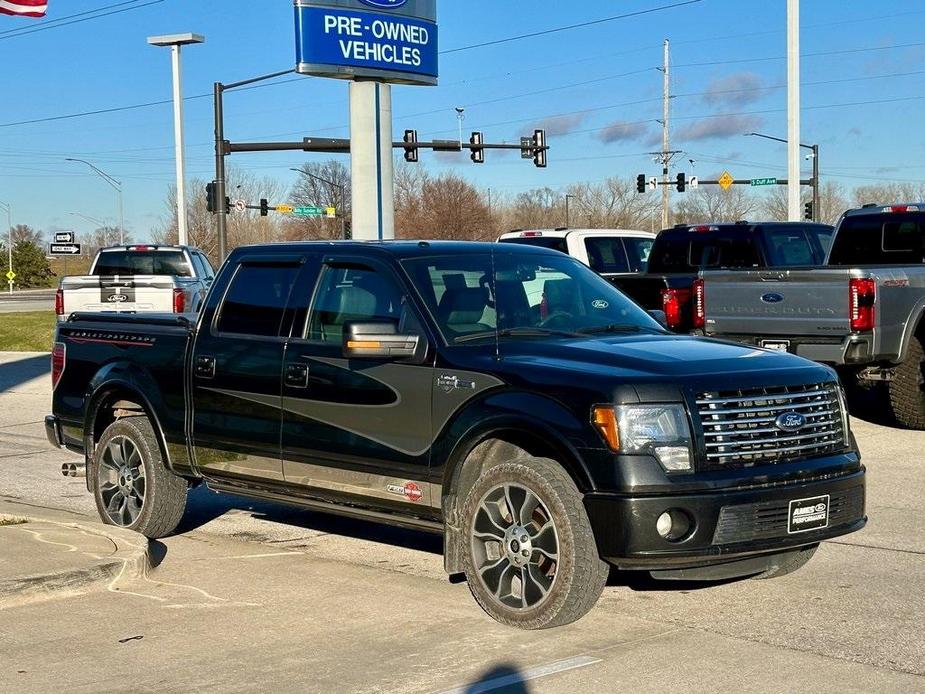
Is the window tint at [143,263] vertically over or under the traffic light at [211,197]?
under

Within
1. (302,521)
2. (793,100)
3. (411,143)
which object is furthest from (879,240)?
(411,143)

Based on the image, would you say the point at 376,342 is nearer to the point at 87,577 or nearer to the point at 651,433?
the point at 651,433

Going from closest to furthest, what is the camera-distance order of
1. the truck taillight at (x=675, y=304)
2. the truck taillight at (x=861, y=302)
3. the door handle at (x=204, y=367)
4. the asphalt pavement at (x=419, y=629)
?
the asphalt pavement at (x=419, y=629) → the door handle at (x=204, y=367) → the truck taillight at (x=861, y=302) → the truck taillight at (x=675, y=304)

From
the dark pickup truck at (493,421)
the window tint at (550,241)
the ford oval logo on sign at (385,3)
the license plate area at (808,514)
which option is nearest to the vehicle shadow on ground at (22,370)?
the window tint at (550,241)

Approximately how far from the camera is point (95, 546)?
7926 millimetres

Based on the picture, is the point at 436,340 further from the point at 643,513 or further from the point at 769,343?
the point at 769,343

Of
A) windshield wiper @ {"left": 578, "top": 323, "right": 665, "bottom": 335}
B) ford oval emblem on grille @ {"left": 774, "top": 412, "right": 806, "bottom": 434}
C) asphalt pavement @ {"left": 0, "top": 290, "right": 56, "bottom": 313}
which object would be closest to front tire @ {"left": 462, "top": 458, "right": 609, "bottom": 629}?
ford oval emblem on grille @ {"left": 774, "top": 412, "right": 806, "bottom": 434}

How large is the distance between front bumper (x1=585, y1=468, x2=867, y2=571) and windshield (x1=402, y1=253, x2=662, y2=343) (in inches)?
54.4

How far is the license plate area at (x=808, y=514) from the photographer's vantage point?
20.8 ft

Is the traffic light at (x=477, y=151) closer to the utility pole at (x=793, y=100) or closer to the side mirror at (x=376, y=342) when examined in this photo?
the utility pole at (x=793, y=100)

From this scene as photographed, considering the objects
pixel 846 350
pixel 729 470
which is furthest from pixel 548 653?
pixel 846 350

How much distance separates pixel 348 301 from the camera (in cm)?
755

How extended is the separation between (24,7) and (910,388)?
33.7 ft

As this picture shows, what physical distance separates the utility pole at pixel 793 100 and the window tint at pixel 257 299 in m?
18.6
